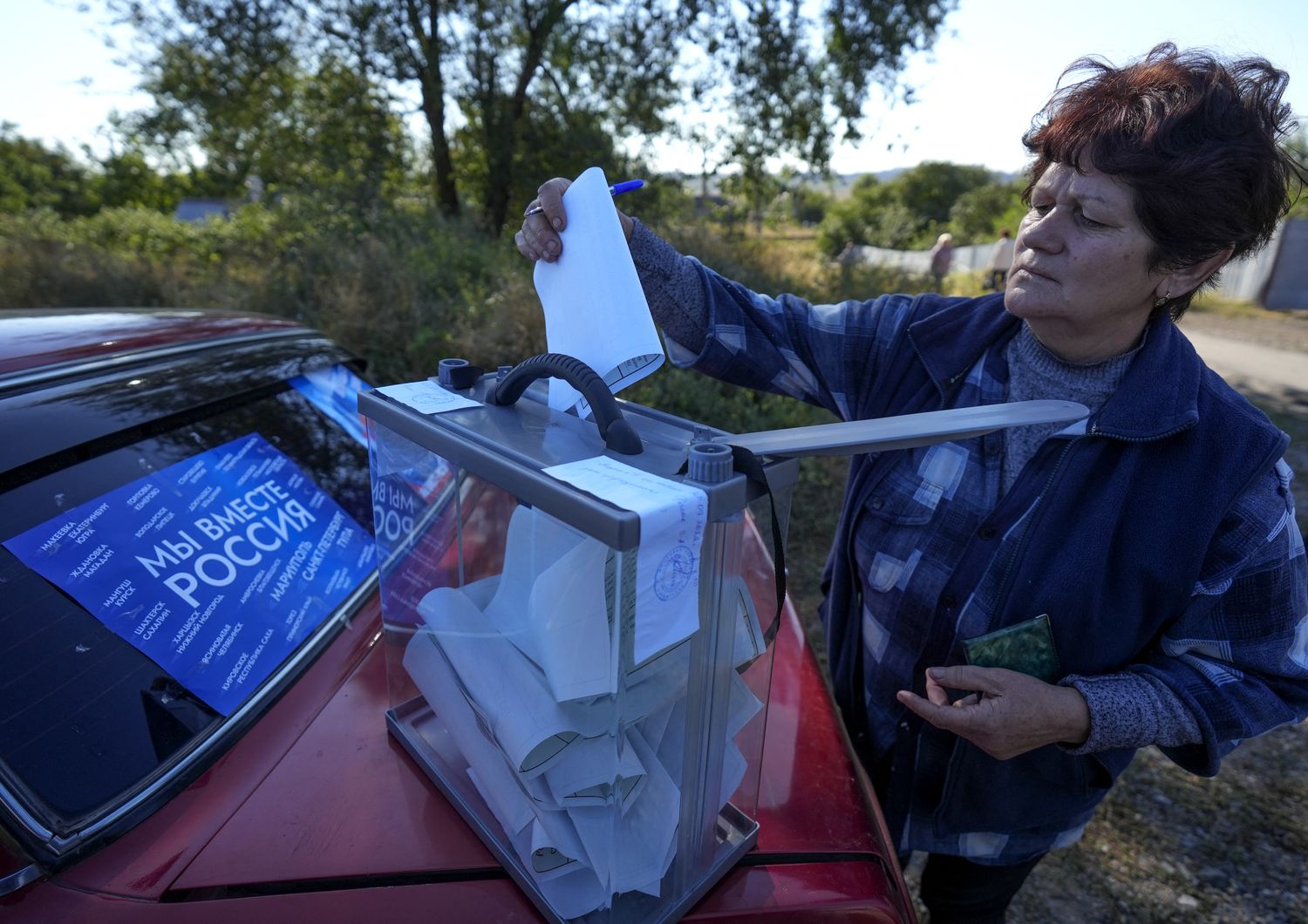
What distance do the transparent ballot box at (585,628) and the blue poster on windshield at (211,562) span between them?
352 mm

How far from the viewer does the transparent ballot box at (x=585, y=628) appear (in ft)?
2.50

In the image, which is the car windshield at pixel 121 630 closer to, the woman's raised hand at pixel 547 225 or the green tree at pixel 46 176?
the woman's raised hand at pixel 547 225

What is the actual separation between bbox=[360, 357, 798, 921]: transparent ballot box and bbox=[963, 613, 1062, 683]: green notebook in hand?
48 centimetres

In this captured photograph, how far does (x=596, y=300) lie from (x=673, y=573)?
0.51 metres

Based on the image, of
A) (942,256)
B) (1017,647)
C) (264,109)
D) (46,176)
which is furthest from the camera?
(46,176)

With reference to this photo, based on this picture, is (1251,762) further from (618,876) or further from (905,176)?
(905,176)

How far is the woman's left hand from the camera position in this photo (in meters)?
1.20

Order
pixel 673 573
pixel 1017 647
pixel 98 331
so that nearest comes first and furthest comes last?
pixel 673 573, pixel 1017 647, pixel 98 331

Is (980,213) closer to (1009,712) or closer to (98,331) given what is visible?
(1009,712)

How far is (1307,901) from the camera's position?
234cm

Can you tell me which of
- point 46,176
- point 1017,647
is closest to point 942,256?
point 1017,647

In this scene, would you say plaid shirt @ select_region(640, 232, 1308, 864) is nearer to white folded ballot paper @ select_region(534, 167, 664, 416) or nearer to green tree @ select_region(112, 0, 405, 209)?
white folded ballot paper @ select_region(534, 167, 664, 416)

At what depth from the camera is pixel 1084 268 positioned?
4.04 ft

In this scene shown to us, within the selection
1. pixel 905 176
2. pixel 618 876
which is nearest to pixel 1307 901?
pixel 618 876
